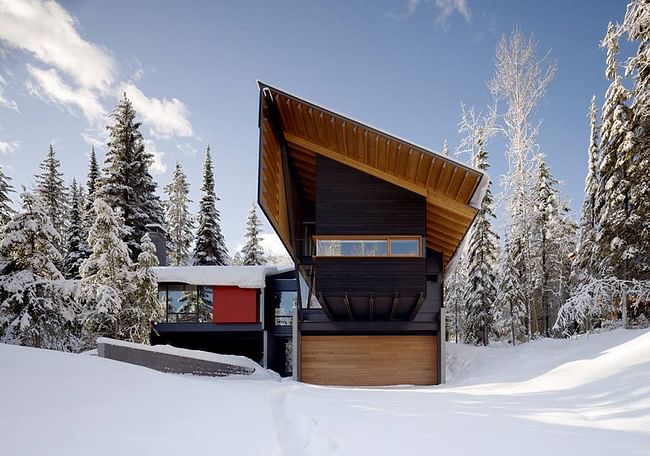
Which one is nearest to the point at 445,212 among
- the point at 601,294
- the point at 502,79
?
the point at 601,294

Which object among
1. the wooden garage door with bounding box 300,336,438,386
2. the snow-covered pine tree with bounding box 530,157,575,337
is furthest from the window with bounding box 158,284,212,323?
the snow-covered pine tree with bounding box 530,157,575,337

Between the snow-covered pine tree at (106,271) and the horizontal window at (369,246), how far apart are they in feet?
23.1

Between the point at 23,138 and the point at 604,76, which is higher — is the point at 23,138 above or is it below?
below

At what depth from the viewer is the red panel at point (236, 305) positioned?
56.9ft

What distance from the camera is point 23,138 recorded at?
8.34 metres

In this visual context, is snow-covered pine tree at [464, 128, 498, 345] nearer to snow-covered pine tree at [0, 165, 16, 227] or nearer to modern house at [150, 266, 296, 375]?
modern house at [150, 266, 296, 375]

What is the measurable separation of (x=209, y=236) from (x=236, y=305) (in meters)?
10.9

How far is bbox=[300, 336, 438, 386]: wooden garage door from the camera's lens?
13117 millimetres

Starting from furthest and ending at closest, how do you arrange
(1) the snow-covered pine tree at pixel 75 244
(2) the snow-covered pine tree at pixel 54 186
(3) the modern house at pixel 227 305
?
1. (2) the snow-covered pine tree at pixel 54 186
2. (1) the snow-covered pine tree at pixel 75 244
3. (3) the modern house at pixel 227 305

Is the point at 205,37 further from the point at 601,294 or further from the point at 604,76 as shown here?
the point at 604,76

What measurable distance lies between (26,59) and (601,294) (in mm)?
15176

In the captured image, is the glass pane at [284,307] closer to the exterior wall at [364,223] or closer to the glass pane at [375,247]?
the exterior wall at [364,223]

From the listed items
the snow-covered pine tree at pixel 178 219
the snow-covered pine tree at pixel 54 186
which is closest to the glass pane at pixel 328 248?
the snow-covered pine tree at pixel 178 219

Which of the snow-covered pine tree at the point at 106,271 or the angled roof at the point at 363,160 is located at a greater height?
the angled roof at the point at 363,160
